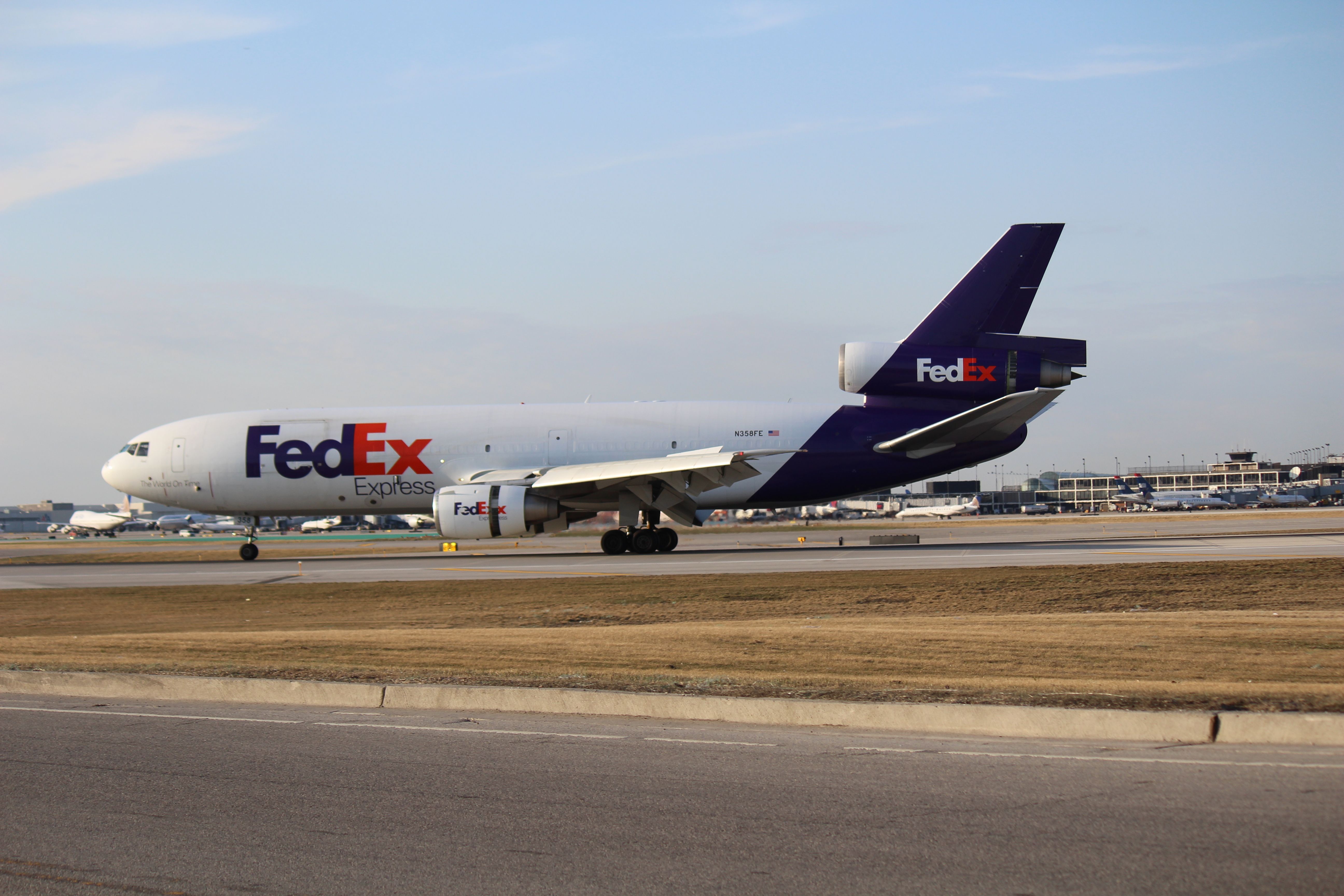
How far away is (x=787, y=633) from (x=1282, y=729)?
7015 millimetres

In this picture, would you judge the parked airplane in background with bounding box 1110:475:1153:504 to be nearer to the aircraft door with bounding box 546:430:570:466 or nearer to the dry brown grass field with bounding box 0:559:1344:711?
the aircraft door with bounding box 546:430:570:466

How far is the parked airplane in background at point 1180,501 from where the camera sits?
91750 millimetres

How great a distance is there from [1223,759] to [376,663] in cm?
863

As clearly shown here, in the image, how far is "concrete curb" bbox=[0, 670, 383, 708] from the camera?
997cm

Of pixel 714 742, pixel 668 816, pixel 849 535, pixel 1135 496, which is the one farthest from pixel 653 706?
pixel 1135 496

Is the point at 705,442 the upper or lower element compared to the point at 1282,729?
upper

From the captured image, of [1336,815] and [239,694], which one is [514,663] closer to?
[239,694]

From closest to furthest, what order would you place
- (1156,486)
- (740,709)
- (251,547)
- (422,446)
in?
(740,709), (422,446), (251,547), (1156,486)

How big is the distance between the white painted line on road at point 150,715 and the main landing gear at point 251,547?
24888 mm

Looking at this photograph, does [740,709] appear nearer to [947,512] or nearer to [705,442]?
[705,442]

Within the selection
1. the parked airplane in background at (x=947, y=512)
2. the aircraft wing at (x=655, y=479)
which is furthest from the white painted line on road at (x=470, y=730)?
the parked airplane in background at (x=947, y=512)

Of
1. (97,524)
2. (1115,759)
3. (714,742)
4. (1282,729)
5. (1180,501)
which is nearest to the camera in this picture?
(1115,759)

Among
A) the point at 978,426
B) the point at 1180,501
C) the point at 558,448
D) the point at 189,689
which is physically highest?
the point at 978,426

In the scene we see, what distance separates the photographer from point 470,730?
8.26 meters
